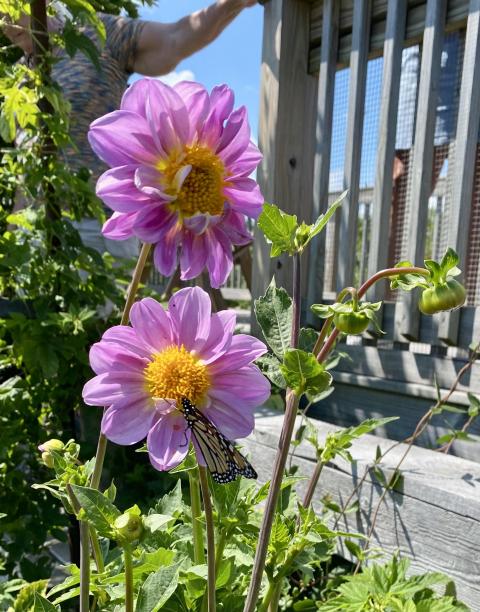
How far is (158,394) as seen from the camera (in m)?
0.48

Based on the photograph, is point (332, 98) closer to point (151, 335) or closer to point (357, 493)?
point (357, 493)

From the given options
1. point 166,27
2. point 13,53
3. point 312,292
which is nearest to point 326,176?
point 312,292

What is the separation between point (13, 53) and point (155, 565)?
5.20ft

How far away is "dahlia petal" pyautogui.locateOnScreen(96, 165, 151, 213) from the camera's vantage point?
46 centimetres

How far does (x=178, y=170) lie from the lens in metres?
0.47

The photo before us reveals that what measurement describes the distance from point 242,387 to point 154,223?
17 centimetres

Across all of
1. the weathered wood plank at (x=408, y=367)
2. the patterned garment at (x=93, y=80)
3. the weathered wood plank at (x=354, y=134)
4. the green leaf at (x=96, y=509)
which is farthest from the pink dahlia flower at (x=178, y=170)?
the patterned garment at (x=93, y=80)

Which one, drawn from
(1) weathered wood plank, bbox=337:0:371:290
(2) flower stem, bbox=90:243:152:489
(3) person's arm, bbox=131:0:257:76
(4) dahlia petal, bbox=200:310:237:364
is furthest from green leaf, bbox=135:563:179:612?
(3) person's arm, bbox=131:0:257:76

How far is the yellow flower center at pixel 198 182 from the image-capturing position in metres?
0.48

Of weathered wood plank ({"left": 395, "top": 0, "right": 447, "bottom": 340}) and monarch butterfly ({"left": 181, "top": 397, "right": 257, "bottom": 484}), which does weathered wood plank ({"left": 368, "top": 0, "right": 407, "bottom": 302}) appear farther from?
monarch butterfly ({"left": 181, "top": 397, "right": 257, "bottom": 484})

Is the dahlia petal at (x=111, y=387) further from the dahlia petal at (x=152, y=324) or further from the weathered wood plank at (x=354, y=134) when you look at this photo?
the weathered wood plank at (x=354, y=134)

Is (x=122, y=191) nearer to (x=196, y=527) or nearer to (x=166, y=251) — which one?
(x=166, y=251)

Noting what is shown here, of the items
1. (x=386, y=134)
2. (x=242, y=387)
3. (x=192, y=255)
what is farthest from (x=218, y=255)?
(x=386, y=134)

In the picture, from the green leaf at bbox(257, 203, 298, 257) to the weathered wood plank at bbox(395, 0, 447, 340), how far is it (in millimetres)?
1298
